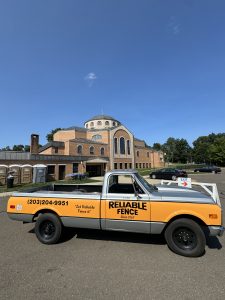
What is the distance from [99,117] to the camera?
6078cm

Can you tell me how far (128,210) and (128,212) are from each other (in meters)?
0.05

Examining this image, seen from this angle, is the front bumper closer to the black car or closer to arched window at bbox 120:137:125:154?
the black car

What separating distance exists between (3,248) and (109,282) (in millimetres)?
3138

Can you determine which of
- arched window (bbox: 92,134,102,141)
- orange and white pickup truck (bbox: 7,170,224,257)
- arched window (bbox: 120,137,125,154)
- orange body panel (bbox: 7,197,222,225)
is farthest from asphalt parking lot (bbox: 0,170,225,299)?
arched window (bbox: 120,137,125,154)

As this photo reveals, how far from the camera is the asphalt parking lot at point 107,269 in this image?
3.22 meters

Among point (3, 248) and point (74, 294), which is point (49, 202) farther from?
point (74, 294)

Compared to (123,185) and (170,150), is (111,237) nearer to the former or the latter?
(123,185)

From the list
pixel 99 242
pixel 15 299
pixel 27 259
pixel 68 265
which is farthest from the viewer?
pixel 99 242

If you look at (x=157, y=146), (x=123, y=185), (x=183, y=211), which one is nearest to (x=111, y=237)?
(x=123, y=185)

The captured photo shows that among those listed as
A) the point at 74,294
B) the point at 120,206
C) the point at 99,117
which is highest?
the point at 99,117

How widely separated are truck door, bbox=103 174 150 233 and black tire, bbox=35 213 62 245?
1.38 m

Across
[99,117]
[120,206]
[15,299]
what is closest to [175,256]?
[120,206]

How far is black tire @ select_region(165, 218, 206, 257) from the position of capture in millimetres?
4461

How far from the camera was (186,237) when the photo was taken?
183 inches
